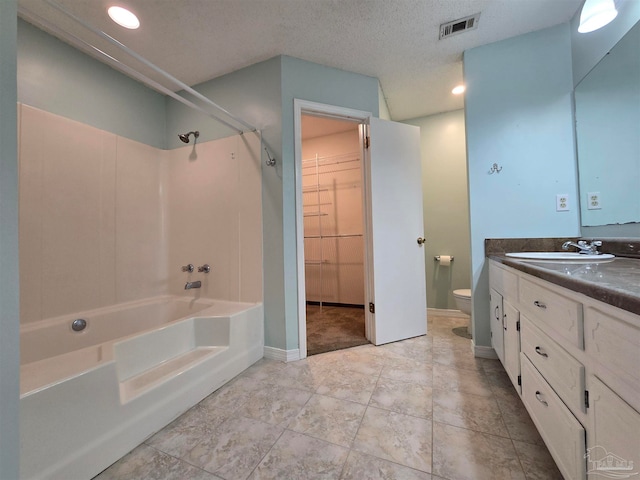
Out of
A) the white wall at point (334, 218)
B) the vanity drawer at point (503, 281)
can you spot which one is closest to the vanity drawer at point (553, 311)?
the vanity drawer at point (503, 281)

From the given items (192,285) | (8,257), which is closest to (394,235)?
(192,285)

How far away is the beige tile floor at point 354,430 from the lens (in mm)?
969

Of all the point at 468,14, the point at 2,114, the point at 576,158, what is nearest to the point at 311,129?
the point at 468,14

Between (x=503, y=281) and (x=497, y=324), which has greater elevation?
(x=503, y=281)

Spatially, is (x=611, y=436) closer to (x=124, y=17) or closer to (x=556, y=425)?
(x=556, y=425)

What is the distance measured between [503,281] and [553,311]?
67 centimetres

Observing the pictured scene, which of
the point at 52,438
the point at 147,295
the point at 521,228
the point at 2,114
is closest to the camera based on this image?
the point at 2,114

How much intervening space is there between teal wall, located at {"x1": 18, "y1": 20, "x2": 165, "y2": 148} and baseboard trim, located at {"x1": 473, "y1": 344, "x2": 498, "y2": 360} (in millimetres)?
3468

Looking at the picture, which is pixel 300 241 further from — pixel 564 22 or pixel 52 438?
pixel 564 22

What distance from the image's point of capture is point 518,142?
181 cm

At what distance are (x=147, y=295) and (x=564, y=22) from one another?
400 cm

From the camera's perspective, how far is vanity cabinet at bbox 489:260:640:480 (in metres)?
0.52

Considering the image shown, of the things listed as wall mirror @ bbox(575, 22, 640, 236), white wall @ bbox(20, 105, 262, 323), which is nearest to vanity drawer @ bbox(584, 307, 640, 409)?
wall mirror @ bbox(575, 22, 640, 236)

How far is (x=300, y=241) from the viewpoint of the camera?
1.96 m
